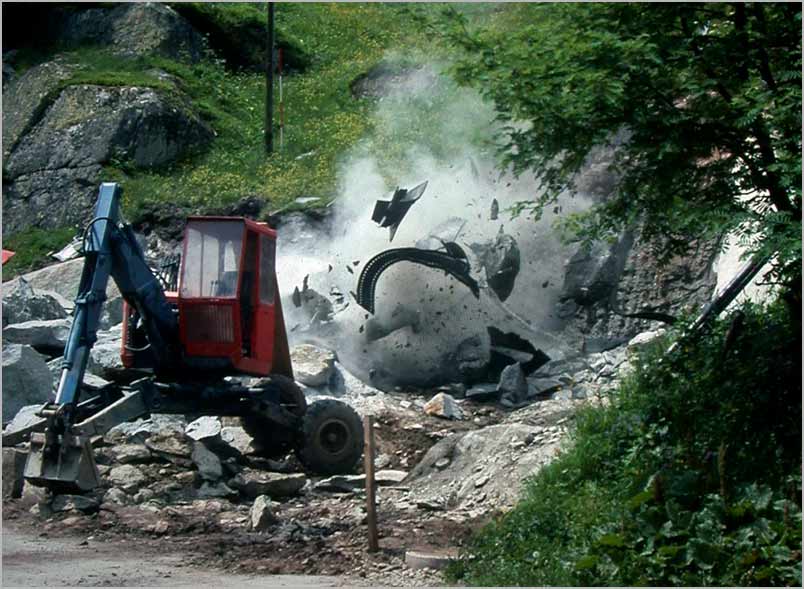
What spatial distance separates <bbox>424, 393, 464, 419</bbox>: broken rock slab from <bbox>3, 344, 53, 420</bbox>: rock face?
16.6 ft

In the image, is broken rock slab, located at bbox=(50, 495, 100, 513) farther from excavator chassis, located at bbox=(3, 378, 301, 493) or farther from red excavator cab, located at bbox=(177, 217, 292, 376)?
red excavator cab, located at bbox=(177, 217, 292, 376)

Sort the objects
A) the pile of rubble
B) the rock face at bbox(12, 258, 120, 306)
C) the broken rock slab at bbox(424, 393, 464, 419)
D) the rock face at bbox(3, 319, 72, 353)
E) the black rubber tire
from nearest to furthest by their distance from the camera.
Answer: the pile of rubble
the black rubber tire
the broken rock slab at bbox(424, 393, 464, 419)
the rock face at bbox(3, 319, 72, 353)
the rock face at bbox(12, 258, 120, 306)

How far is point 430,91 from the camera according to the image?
2586 cm

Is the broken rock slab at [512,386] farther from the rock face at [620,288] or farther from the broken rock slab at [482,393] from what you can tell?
the rock face at [620,288]

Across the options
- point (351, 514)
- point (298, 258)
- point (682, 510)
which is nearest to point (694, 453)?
point (682, 510)

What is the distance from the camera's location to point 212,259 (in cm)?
1296

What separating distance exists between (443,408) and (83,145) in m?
12.4

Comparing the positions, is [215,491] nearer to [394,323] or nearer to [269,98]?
[394,323]

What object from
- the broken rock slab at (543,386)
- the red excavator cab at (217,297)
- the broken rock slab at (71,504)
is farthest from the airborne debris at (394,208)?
the broken rock slab at (71,504)

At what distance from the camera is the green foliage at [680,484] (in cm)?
801

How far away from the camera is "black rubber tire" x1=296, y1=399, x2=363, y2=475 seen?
14.0 m

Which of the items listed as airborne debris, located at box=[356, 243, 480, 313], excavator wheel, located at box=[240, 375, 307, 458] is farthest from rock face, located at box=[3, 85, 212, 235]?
excavator wheel, located at box=[240, 375, 307, 458]

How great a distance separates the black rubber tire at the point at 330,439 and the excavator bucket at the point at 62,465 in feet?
11.7

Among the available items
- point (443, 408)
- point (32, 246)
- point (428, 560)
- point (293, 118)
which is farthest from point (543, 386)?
point (293, 118)
